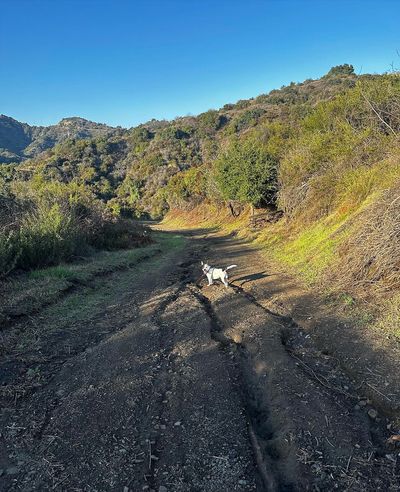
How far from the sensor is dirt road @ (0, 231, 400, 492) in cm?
302

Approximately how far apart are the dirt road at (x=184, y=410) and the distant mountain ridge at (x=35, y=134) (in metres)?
97.9

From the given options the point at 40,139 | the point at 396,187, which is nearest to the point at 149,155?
the point at 396,187

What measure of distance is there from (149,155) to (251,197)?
44720mm

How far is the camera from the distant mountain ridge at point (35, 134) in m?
104

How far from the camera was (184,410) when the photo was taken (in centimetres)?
390

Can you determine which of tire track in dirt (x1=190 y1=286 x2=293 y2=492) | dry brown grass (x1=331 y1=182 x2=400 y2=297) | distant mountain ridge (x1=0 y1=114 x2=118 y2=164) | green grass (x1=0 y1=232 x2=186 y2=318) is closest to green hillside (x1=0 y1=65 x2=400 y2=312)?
dry brown grass (x1=331 y1=182 x2=400 y2=297)

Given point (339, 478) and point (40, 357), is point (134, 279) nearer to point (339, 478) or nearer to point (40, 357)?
point (40, 357)

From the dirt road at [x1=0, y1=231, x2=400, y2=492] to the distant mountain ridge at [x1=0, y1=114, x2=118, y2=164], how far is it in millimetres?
97916

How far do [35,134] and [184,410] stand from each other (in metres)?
144

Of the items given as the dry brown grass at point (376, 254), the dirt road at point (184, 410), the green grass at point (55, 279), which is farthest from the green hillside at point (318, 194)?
the dirt road at point (184, 410)

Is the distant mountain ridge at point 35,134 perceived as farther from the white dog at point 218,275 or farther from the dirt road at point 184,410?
the dirt road at point 184,410

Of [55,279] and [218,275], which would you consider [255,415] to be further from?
[55,279]

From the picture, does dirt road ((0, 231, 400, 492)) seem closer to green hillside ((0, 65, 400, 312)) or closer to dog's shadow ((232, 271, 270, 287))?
green hillside ((0, 65, 400, 312))

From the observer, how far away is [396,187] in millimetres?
7141
